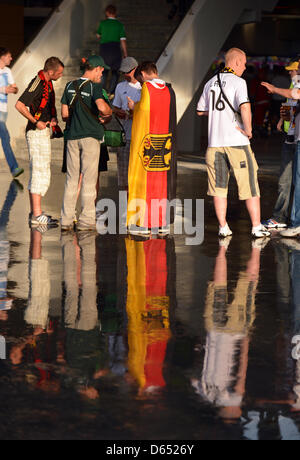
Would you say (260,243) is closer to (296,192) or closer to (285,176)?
(296,192)

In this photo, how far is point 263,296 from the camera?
808 cm

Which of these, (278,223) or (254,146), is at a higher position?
(254,146)

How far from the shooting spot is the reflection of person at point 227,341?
5543mm

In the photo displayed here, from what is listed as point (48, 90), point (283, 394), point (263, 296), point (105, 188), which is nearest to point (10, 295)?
point (263, 296)

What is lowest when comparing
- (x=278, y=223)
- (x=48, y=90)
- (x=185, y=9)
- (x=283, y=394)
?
(x=283, y=394)

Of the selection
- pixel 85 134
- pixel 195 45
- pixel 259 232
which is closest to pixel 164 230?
pixel 259 232

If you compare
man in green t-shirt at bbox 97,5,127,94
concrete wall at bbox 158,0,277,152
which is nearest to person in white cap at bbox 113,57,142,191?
man in green t-shirt at bbox 97,5,127,94

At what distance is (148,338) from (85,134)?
4.82 meters

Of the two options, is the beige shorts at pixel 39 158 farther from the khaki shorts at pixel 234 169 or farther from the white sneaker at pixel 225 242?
the white sneaker at pixel 225 242

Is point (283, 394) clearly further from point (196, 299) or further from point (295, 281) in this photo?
point (295, 281)

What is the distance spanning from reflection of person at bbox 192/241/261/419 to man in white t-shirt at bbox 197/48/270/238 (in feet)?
5.46

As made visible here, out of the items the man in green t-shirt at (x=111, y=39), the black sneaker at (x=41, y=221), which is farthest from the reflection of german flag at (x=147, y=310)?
the man in green t-shirt at (x=111, y=39)

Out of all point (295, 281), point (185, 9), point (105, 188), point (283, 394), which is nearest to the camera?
point (283, 394)

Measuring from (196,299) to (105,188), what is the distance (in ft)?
25.0
